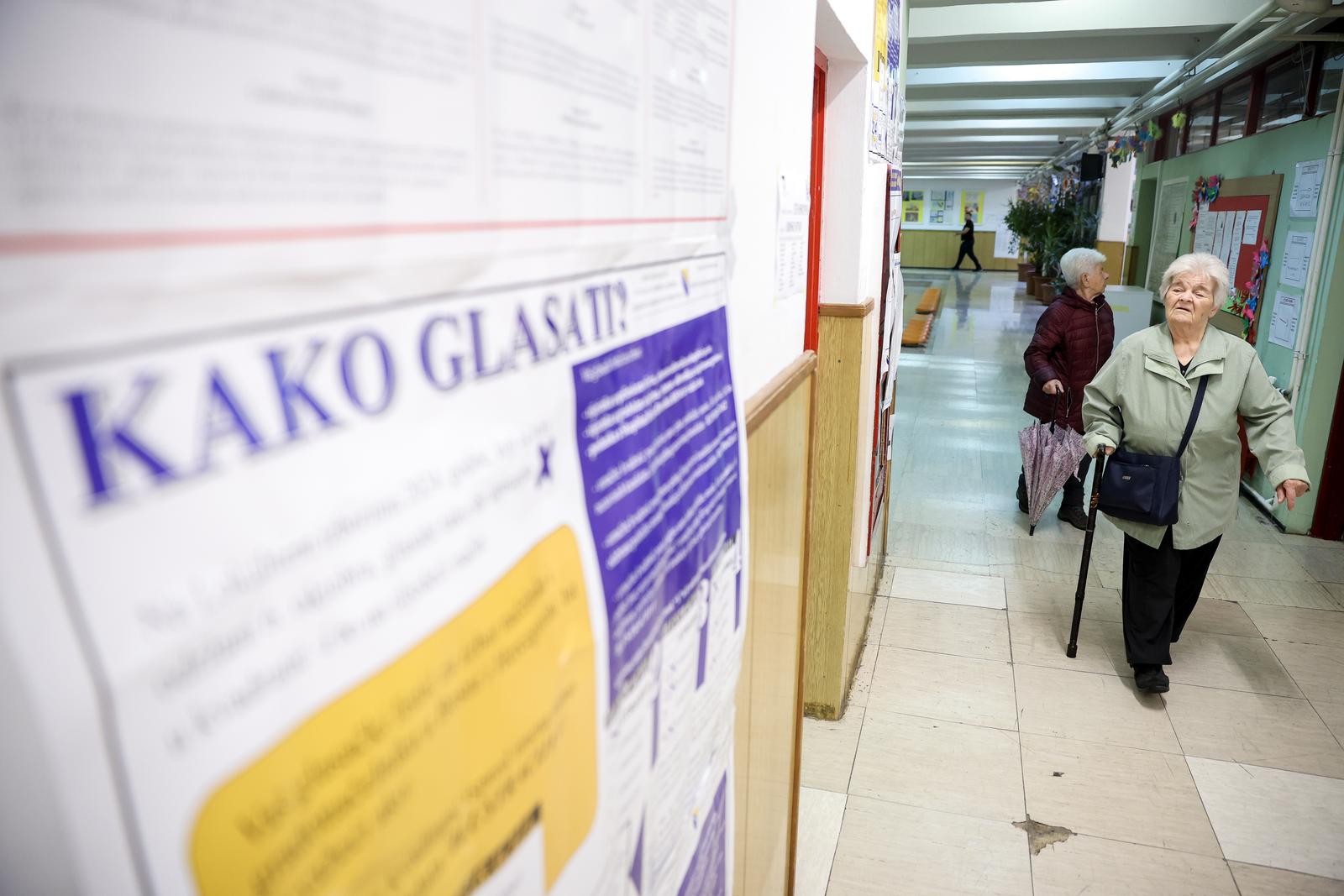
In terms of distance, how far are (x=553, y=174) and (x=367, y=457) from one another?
264 mm

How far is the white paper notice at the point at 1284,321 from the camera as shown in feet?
15.8

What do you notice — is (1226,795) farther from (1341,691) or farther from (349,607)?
(349,607)

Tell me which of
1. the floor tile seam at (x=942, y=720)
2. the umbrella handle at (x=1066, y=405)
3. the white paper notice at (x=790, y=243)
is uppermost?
the white paper notice at (x=790, y=243)

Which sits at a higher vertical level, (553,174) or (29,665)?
(553,174)

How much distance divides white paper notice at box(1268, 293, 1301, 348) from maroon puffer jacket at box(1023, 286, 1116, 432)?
121cm

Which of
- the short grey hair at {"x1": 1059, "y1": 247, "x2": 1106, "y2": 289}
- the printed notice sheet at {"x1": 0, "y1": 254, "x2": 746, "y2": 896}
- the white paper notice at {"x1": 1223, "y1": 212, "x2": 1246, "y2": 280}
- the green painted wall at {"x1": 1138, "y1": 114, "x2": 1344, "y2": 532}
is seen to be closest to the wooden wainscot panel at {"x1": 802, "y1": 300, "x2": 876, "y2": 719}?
the short grey hair at {"x1": 1059, "y1": 247, "x2": 1106, "y2": 289}

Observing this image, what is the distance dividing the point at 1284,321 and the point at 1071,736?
3402mm

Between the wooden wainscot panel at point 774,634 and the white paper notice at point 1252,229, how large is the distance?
16.7 feet

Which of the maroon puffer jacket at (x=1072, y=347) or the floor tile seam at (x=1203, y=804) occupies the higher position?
the maroon puffer jacket at (x=1072, y=347)

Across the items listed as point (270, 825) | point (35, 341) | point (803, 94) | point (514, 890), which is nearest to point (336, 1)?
point (35, 341)

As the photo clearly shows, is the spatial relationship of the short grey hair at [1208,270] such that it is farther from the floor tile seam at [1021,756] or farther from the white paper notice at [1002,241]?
the white paper notice at [1002,241]

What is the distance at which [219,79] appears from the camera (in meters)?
0.33

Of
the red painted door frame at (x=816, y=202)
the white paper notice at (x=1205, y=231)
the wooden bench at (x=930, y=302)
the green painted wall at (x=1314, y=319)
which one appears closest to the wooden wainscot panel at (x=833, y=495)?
the red painted door frame at (x=816, y=202)

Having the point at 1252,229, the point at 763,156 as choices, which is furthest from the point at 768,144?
the point at 1252,229
